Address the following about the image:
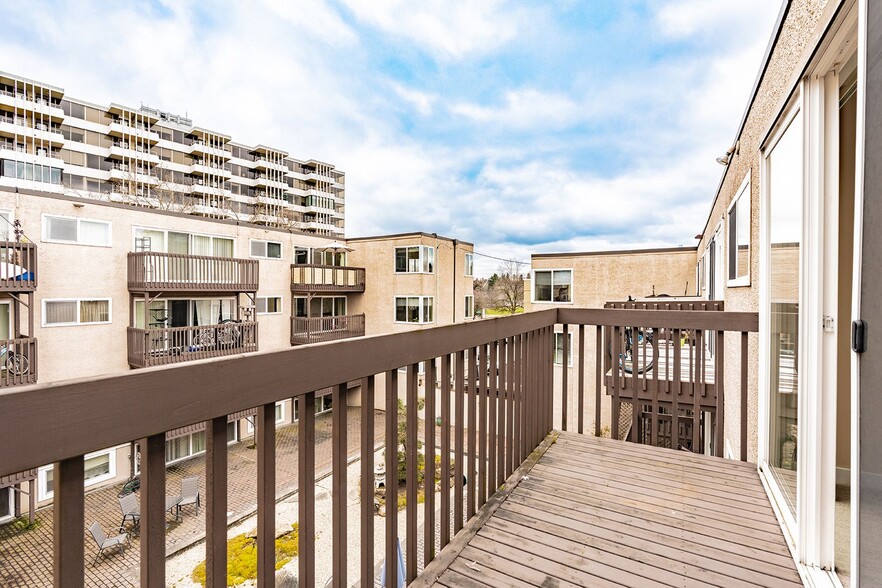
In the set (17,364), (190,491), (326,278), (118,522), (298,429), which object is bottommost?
(118,522)

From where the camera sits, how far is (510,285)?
31172 millimetres

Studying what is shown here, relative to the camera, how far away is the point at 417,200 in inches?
953

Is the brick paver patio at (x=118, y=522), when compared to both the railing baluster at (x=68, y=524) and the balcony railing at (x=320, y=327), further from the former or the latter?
the railing baluster at (x=68, y=524)

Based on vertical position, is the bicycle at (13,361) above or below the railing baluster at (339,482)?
below

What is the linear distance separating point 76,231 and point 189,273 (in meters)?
2.26

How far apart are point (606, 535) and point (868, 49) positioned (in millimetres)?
1992

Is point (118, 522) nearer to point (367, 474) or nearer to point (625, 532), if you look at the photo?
point (367, 474)

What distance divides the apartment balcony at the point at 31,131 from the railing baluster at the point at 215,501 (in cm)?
3637

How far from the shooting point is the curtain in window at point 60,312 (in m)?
8.55

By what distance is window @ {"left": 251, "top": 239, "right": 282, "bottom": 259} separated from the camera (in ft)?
40.5

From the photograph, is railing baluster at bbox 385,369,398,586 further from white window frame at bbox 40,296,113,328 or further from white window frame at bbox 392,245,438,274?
white window frame at bbox 392,245,438,274

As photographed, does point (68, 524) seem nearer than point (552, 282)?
Yes

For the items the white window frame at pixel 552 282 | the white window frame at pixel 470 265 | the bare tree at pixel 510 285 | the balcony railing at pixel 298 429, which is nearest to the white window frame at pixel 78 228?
the balcony railing at pixel 298 429

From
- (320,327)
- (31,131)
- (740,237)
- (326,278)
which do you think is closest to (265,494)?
(740,237)
